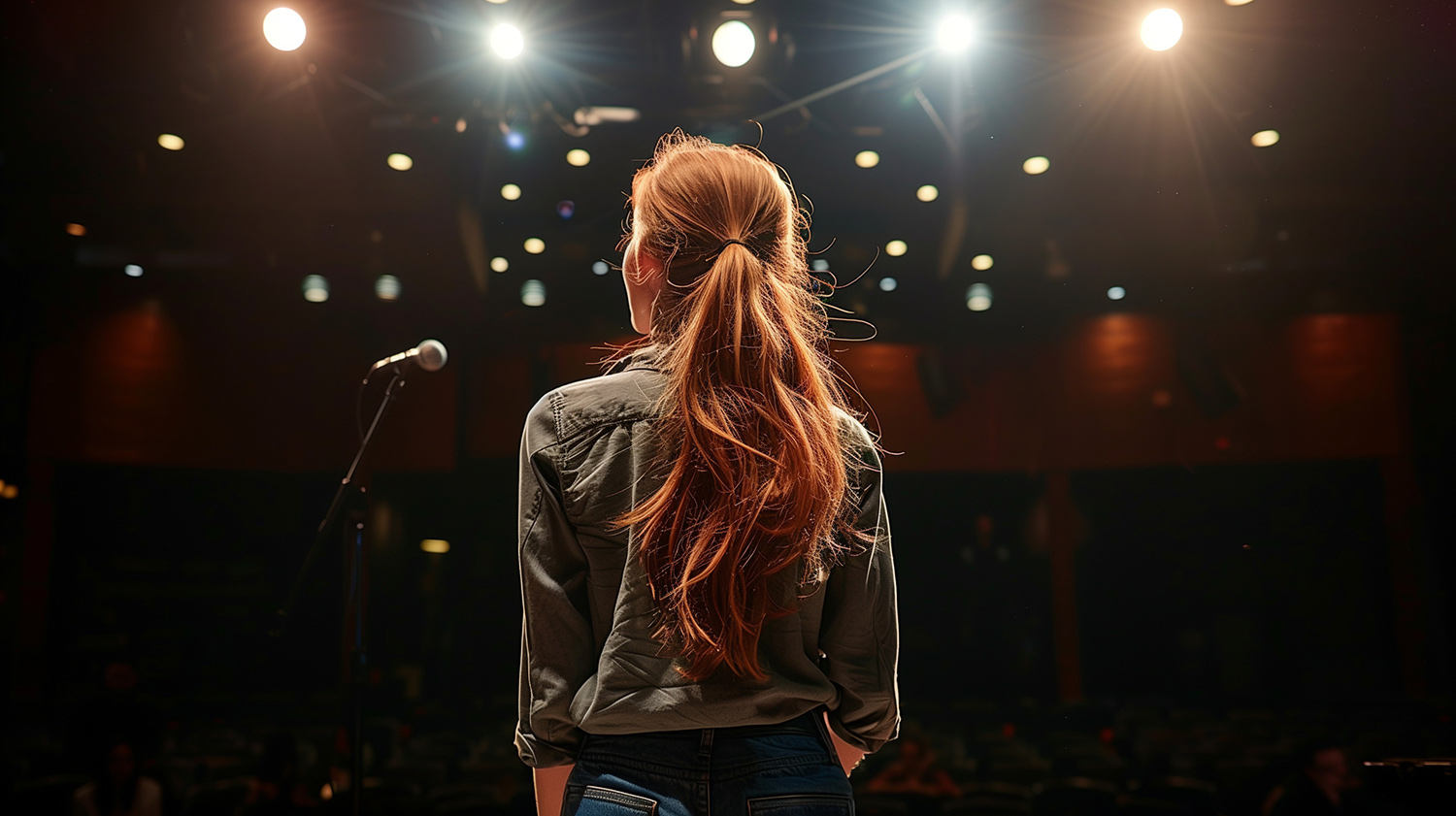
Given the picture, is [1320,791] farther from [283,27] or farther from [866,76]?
[283,27]

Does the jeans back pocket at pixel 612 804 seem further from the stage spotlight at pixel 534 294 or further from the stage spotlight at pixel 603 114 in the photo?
the stage spotlight at pixel 603 114

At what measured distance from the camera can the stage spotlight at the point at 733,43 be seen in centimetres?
284

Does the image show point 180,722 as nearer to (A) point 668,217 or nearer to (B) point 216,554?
(B) point 216,554

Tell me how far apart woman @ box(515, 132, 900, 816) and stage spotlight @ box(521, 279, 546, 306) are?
2115mm

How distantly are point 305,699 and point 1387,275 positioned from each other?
418 cm

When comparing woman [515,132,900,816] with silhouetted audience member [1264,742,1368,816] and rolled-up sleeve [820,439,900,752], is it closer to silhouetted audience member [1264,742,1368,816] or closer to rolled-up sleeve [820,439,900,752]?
rolled-up sleeve [820,439,900,752]

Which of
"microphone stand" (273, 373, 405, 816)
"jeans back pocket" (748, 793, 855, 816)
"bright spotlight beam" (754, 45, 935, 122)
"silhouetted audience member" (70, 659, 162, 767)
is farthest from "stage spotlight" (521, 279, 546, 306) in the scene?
"jeans back pocket" (748, 793, 855, 816)

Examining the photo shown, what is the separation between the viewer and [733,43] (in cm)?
285

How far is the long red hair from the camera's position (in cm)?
83

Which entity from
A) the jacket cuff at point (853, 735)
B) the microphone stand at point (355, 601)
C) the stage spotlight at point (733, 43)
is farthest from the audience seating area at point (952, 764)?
the stage spotlight at point (733, 43)

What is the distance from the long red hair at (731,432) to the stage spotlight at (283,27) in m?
2.65

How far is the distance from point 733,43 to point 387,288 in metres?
1.54

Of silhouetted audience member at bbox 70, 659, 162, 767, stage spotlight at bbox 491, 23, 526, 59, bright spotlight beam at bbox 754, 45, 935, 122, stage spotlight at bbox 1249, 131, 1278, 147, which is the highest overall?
stage spotlight at bbox 491, 23, 526, 59

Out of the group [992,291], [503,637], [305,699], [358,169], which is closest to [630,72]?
[358,169]
